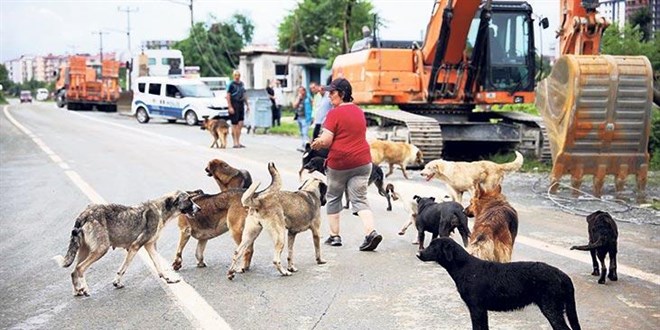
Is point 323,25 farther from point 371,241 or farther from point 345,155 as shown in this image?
point 371,241

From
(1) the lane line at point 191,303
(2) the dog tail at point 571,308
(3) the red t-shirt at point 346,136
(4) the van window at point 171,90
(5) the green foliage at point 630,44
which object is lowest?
(1) the lane line at point 191,303

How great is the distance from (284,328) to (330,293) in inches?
45.6

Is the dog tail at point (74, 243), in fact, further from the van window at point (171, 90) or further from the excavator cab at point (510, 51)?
the van window at point (171, 90)

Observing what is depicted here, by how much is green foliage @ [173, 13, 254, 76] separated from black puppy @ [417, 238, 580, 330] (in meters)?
67.4

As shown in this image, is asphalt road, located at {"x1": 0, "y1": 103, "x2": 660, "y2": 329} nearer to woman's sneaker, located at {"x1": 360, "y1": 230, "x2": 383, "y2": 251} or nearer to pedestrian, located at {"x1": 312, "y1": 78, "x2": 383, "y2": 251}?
woman's sneaker, located at {"x1": 360, "y1": 230, "x2": 383, "y2": 251}

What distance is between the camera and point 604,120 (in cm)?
1297

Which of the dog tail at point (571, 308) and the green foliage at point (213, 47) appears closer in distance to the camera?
the dog tail at point (571, 308)

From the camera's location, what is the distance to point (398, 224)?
36.7ft

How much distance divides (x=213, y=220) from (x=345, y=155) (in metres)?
1.71

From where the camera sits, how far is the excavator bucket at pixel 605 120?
12914 mm

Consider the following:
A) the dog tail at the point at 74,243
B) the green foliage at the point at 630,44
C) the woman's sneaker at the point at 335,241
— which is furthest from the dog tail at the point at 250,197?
the green foliage at the point at 630,44

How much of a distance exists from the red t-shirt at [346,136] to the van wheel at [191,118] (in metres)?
28.3

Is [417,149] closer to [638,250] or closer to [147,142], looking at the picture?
[638,250]

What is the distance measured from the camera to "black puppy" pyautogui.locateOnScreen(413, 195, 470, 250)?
343 inches
